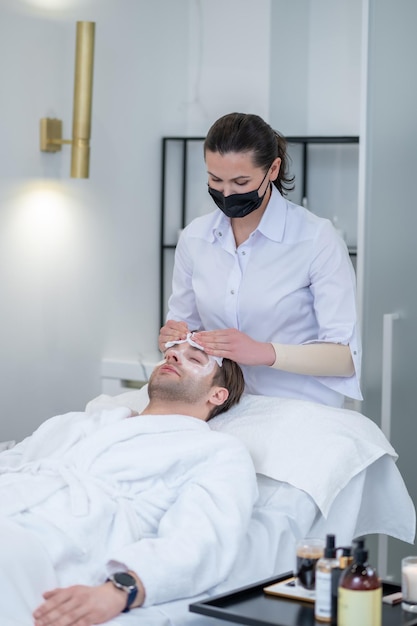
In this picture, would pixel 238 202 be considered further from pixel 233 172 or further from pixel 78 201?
pixel 78 201

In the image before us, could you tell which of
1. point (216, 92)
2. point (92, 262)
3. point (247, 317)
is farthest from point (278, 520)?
point (216, 92)

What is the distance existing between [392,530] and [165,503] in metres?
0.66

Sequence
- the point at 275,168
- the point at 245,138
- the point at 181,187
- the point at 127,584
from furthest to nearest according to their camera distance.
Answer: the point at 181,187
the point at 275,168
the point at 245,138
the point at 127,584

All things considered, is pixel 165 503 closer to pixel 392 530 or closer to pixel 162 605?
pixel 162 605

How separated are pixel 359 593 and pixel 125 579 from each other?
0.48 metres

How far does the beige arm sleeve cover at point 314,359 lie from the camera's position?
7.79 feet

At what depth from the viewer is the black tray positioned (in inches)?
64.3

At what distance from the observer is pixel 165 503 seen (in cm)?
209

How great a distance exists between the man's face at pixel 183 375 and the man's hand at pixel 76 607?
681 millimetres

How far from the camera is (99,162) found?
4.05 m

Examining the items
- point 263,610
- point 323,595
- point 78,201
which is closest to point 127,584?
point 263,610

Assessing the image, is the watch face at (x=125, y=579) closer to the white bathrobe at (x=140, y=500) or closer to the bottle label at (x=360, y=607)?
the white bathrobe at (x=140, y=500)

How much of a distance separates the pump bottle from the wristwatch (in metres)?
0.43

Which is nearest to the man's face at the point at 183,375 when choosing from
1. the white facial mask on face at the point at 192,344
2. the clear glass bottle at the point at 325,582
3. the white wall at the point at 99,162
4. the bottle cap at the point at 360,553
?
the white facial mask on face at the point at 192,344
